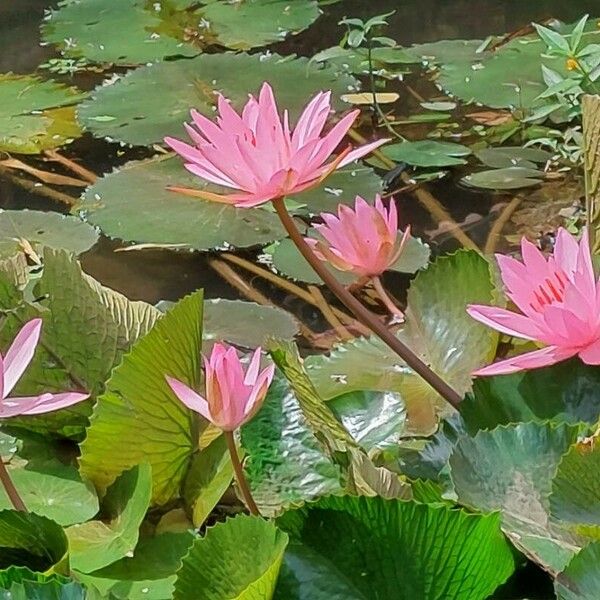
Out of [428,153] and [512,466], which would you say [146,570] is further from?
[428,153]

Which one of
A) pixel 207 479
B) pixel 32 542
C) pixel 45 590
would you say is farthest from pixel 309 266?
pixel 45 590

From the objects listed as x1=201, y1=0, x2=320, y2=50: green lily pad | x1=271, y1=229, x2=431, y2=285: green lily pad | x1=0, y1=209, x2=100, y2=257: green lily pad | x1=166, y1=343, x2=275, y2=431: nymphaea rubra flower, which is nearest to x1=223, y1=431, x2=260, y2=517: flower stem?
x1=166, y1=343, x2=275, y2=431: nymphaea rubra flower

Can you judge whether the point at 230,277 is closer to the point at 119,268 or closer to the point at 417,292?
the point at 119,268

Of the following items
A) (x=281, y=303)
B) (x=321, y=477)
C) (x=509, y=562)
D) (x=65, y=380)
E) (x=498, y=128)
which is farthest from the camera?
(x=498, y=128)

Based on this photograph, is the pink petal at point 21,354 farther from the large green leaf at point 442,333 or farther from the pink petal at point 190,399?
the large green leaf at point 442,333

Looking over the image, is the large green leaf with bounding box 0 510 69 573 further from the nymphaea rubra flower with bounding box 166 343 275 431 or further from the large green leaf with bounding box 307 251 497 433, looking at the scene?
the large green leaf with bounding box 307 251 497 433

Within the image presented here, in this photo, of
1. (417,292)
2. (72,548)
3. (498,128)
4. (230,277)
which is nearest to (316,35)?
(498,128)
